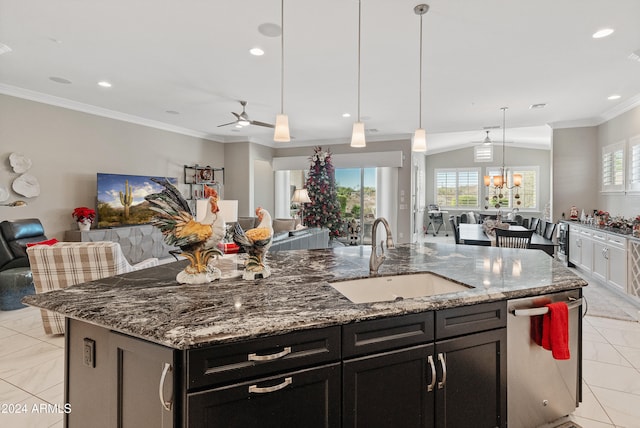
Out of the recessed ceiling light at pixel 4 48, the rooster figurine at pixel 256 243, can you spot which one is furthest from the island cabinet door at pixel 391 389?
the recessed ceiling light at pixel 4 48

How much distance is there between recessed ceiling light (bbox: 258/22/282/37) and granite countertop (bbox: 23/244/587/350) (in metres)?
2.11

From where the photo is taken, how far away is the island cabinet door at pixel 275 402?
3.63ft

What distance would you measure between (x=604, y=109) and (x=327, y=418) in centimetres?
695

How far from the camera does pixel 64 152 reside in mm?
5312

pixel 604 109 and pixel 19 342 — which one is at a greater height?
pixel 604 109

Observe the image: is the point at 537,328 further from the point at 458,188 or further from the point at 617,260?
the point at 458,188

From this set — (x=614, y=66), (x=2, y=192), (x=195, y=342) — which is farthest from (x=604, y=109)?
(x=2, y=192)

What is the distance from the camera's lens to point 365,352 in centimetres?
133

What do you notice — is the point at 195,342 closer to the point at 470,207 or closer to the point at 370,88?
the point at 370,88

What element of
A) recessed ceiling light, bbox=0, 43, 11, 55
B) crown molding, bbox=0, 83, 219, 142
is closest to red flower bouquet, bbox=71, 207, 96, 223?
crown molding, bbox=0, 83, 219, 142

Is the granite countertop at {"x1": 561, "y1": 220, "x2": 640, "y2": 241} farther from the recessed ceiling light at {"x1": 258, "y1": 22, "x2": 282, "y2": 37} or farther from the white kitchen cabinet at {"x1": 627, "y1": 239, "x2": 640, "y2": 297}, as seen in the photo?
the recessed ceiling light at {"x1": 258, "y1": 22, "x2": 282, "y2": 37}

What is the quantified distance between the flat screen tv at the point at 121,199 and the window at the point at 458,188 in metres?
9.35

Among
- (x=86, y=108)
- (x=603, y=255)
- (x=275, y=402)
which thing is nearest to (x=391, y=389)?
(x=275, y=402)

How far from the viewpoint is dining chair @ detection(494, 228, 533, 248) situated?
421 centimetres
